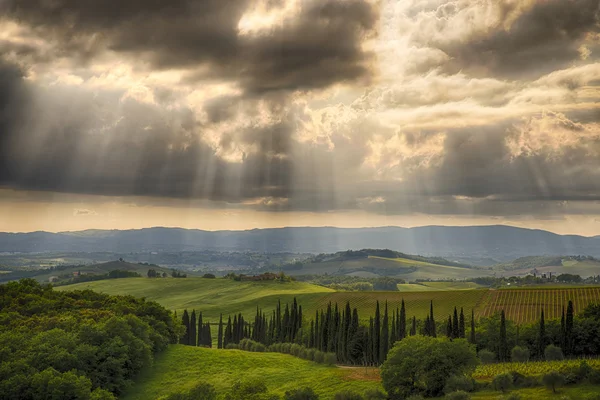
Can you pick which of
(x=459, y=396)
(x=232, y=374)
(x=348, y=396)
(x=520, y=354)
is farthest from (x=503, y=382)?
(x=232, y=374)

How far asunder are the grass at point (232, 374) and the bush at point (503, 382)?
2370cm

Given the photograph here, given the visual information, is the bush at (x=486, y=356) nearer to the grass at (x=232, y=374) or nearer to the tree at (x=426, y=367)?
the grass at (x=232, y=374)

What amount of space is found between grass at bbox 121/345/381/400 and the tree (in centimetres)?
825

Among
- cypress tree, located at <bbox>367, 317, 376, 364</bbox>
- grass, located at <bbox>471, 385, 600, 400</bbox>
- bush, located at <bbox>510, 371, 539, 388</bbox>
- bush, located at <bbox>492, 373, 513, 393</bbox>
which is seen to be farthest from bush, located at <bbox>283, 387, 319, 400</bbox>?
cypress tree, located at <bbox>367, 317, 376, 364</bbox>

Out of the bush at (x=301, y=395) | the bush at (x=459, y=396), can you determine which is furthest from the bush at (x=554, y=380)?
the bush at (x=301, y=395)

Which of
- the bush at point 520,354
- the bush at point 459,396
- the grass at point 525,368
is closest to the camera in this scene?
the bush at point 459,396

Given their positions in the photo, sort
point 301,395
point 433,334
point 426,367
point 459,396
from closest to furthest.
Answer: point 459,396, point 301,395, point 426,367, point 433,334

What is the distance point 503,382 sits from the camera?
307ft

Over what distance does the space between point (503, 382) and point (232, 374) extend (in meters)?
62.4

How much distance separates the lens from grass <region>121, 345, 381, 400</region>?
11575 centimetres

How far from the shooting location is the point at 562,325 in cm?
13288

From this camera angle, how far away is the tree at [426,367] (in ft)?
322

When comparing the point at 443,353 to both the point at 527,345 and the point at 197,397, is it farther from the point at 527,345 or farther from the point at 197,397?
the point at 527,345

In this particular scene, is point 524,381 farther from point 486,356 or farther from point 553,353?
point 553,353
